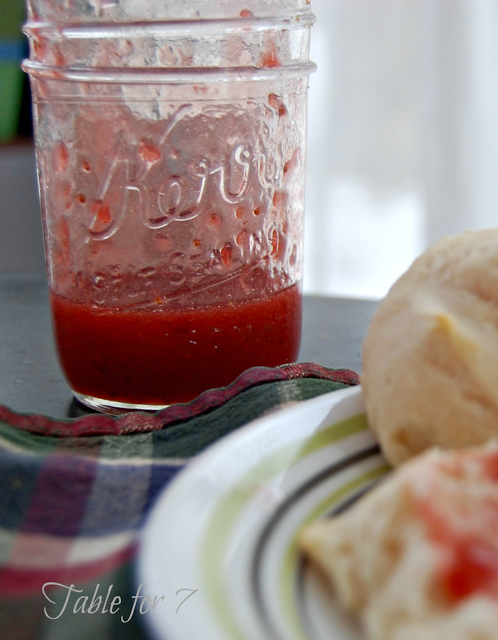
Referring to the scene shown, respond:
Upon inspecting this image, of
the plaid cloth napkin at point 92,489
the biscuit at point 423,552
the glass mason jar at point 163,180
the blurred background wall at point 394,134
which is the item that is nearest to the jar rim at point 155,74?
the glass mason jar at point 163,180

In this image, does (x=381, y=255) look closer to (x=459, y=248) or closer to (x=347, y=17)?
(x=347, y=17)

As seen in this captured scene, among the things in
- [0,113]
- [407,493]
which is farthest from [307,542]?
[0,113]

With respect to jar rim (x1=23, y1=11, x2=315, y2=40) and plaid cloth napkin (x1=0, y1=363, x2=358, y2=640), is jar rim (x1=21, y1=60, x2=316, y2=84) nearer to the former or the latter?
jar rim (x1=23, y1=11, x2=315, y2=40)

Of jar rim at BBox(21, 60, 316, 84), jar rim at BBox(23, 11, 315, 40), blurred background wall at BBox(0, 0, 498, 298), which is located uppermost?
jar rim at BBox(23, 11, 315, 40)

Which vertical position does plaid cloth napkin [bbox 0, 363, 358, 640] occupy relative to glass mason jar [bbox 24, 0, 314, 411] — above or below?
below

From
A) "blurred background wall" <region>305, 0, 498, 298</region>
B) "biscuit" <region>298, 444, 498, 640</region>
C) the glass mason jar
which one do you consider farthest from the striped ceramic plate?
"blurred background wall" <region>305, 0, 498, 298</region>
